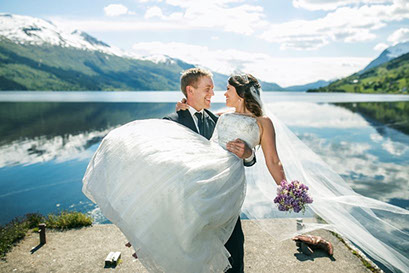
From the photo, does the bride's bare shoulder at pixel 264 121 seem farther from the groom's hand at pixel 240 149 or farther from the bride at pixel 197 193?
the groom's hand at pixel 240 149

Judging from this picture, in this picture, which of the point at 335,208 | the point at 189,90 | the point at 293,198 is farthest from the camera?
the point at 189,90

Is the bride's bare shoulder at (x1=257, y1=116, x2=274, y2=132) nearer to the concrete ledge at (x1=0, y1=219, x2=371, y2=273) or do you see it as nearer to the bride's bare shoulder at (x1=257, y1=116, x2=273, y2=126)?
the bride's bare shoulder at (x1=257, y1=116, x2=273, y2=126)

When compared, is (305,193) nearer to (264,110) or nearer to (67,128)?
(264,110)

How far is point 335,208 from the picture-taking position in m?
4.56

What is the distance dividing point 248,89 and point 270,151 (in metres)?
0.84

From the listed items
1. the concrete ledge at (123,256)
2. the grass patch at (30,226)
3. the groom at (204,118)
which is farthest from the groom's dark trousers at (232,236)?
the grass patch at (30,226)

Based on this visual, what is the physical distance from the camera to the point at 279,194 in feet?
12.8

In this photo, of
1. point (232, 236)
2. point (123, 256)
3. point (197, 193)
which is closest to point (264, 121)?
point (197, 193)

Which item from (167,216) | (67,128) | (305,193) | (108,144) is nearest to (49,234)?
(108,144)

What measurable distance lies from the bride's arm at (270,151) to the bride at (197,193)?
0.04ft

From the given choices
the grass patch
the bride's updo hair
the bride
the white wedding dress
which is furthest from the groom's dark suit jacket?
the grass patch

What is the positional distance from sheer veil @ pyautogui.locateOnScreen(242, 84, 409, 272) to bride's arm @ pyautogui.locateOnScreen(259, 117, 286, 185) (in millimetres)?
427

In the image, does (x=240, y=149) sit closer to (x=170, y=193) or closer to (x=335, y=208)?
(x=170, y=193)

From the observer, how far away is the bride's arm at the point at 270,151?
3973 millimetres
